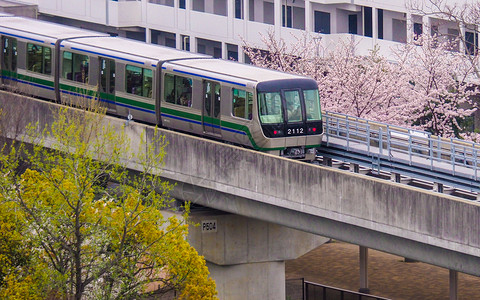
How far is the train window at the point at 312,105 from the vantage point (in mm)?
31766

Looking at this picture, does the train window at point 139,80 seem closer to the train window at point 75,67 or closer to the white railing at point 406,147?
the train window at point 75,67

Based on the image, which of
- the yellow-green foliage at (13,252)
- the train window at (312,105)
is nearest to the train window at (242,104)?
the train window at (312,105)

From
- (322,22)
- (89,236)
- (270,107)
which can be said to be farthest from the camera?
(322,22)

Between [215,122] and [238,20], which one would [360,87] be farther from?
[238,20]

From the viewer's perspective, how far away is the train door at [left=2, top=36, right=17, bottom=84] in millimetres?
36906

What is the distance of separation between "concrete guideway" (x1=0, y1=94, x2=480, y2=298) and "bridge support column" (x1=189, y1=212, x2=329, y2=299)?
160 centimetres

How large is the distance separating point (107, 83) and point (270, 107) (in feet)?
19.2

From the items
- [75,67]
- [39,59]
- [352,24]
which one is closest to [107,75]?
[75,67]

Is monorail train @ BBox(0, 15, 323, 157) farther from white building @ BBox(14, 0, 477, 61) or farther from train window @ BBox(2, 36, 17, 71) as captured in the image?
white building @ BBox(14, 0, 477, 61)

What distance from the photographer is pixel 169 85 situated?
33.1 metres

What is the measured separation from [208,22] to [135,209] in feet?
129

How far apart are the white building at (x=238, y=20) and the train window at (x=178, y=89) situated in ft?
55.0

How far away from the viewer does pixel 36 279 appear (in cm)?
2302

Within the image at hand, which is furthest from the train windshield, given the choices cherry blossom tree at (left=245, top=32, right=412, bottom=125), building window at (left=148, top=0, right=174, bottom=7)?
building window at (left=148, top=0, right=174, bottom=7)
